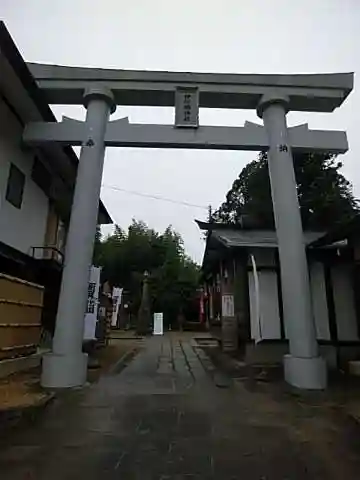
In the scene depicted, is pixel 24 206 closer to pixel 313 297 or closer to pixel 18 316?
A: pixel 18 316

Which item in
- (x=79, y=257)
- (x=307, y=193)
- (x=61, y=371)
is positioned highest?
(x=307, y=193)

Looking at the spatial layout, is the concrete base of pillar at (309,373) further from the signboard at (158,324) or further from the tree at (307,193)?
the signboard at (158,324)

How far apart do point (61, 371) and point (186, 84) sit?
574 centimetres

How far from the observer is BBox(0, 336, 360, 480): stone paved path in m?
2.96

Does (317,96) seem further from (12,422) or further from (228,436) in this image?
(12,422)

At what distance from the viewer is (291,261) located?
22.0ft

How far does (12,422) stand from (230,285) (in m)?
8.82

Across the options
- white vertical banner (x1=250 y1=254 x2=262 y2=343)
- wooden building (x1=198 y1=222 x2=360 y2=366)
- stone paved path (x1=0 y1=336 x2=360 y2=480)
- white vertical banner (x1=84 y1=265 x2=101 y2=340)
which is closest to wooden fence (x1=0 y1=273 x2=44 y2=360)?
stone paved path (x1=0 y1=336 x2=360 y2=480)

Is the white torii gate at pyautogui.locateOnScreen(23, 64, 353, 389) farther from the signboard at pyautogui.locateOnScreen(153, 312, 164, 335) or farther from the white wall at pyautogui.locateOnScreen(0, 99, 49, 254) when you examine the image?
the signboard at pyautogui.locateOnScreen(153, 312, 164, 335)

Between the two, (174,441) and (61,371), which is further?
(61,371)

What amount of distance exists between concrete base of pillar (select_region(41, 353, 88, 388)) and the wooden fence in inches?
44.1

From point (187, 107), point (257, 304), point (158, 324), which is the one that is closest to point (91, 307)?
point (257, 304)

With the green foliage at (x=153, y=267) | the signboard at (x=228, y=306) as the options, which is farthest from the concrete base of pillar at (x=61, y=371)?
the green foliage at (x=153, y=267)

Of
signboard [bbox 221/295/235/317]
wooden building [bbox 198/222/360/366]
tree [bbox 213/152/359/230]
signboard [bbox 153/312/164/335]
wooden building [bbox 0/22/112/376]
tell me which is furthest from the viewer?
signboard [bbox 153/312/164/335]
